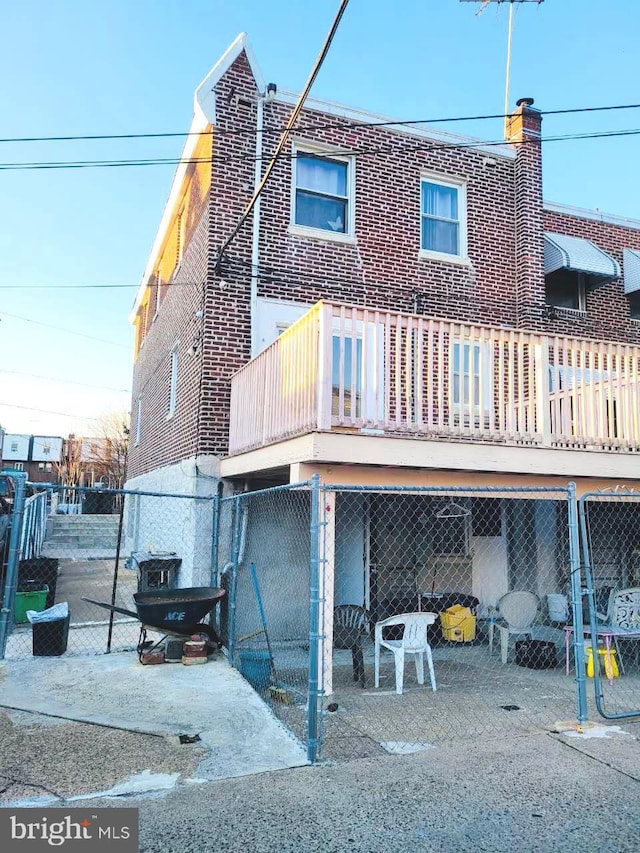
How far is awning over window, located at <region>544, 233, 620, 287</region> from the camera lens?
11312 millimetres

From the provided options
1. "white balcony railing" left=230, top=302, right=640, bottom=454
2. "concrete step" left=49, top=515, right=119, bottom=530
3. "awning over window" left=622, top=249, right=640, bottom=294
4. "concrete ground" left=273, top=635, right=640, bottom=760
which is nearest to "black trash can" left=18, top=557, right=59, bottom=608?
"white balcony railing" left=230, top=302, right=640, bottom=454

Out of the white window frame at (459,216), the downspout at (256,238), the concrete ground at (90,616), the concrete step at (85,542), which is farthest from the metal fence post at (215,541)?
the concrete step at (85,542)

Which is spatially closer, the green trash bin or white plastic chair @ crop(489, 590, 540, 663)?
white plastic chair @ crop(489, 590, 540, 663)

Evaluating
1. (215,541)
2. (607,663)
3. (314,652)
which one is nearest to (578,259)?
(607,663)

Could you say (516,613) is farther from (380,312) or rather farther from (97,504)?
(97,504)

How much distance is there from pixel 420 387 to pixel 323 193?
5.02 m

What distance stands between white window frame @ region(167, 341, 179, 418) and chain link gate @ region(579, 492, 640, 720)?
690 centimetres

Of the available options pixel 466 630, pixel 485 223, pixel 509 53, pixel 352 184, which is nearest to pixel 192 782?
pixel 466 630

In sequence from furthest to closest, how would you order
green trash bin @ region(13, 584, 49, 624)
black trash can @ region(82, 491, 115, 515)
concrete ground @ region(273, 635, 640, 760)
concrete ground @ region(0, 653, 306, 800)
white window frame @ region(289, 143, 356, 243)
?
black trash can @ region(82, 491, 115, 515)
white window frame @ region(289, 143, 356, 243)
green trash bin @ region(13, 584, 49, 624)
concrete ground @ region(273, 635, 640, 760)
concrete ground @ region(0, 653, 306, 800)

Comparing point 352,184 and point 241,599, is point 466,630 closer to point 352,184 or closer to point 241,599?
point 241,599

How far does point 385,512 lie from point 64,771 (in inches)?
253

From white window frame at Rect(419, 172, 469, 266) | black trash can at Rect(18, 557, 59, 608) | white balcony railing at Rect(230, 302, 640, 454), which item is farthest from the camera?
white window frame at Rect(419, 172, 469, 266)

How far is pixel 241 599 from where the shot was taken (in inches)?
351

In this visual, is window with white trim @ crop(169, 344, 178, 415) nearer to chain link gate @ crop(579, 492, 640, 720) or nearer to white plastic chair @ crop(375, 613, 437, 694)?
white plastic chair @ crop(375, 613, 437, 694)
